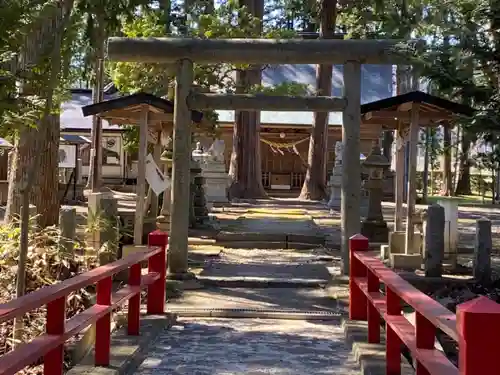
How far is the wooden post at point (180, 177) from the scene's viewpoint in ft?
28.2

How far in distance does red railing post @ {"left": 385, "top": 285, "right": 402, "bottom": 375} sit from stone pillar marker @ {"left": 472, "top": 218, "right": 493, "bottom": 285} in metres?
4.29

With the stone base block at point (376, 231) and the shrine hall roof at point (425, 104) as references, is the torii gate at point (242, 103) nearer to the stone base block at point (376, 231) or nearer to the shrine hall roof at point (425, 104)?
the shrine hall roof at point (425, 104)

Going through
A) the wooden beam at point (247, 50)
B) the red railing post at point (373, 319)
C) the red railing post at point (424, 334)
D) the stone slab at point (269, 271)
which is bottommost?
the stone slab at point (269, 271)

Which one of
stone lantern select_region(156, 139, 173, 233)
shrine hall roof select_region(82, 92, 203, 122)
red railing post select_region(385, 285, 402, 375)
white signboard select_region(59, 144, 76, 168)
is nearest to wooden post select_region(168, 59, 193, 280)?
shrine hall roof select_region(82, 92, 203, 122)

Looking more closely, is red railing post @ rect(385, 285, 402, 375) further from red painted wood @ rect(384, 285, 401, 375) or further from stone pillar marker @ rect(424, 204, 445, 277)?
stone pillar marker @ rect(424, 204, 445, 277)

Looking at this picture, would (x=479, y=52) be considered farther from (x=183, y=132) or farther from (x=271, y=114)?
(x=271, y=114)

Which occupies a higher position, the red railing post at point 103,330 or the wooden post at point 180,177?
the wooden post at point 180,177

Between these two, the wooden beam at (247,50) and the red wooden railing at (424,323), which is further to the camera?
the wooden beam at (247,50)

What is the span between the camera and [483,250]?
8547 mm

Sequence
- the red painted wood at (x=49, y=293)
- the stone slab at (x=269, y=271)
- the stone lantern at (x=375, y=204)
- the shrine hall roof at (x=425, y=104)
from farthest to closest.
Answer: the stone lantern at (x=375, y=204) → the stone slab at (x=269, y=271) → the shrine hall roof at (x=425, y=104) → the red painted wood at (x=49, y=293)

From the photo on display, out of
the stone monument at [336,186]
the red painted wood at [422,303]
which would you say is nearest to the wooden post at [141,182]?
the red painted wood at [422,303]

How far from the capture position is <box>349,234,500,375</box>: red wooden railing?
8.00 feet

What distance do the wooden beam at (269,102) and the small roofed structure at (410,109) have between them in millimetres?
1264

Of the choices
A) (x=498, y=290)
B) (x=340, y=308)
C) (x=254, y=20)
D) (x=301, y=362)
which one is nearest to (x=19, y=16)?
(x=301, y=362)
